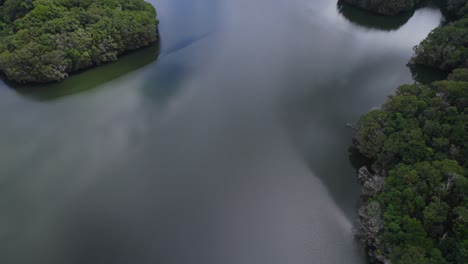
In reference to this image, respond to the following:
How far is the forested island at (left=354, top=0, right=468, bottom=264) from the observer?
49.2 ft

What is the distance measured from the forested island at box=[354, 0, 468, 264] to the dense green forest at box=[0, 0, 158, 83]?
2699cm

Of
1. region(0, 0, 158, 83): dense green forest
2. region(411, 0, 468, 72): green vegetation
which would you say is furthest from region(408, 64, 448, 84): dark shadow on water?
region(0, 0, 158, 83): dense green forest

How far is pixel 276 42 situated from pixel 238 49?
15.4 feet

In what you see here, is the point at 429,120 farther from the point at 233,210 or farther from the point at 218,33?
the point at 218,33

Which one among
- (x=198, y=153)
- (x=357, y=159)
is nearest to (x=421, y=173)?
(x=357, y=159)

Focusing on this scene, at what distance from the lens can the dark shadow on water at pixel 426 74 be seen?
3110 cm

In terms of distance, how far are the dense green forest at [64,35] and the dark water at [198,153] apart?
1.62 meters

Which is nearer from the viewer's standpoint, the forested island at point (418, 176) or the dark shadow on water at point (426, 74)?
the forested island at point (418, 176)

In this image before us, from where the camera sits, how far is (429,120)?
20.7 metres

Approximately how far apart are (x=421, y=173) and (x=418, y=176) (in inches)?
10.4

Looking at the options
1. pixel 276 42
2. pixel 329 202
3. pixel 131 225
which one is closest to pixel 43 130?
pixel 131 225

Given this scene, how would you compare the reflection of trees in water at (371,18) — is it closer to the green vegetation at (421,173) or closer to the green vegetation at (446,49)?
the green vegetation at (446,49)

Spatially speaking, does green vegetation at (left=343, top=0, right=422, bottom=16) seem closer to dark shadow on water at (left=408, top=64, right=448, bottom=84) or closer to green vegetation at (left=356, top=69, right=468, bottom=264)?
dark shadow on water at (left=408, top=64, right=448, bottom=84)

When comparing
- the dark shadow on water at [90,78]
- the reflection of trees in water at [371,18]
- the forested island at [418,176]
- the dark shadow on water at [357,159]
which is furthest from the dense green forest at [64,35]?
the reflection of trees in water at [371,18]
